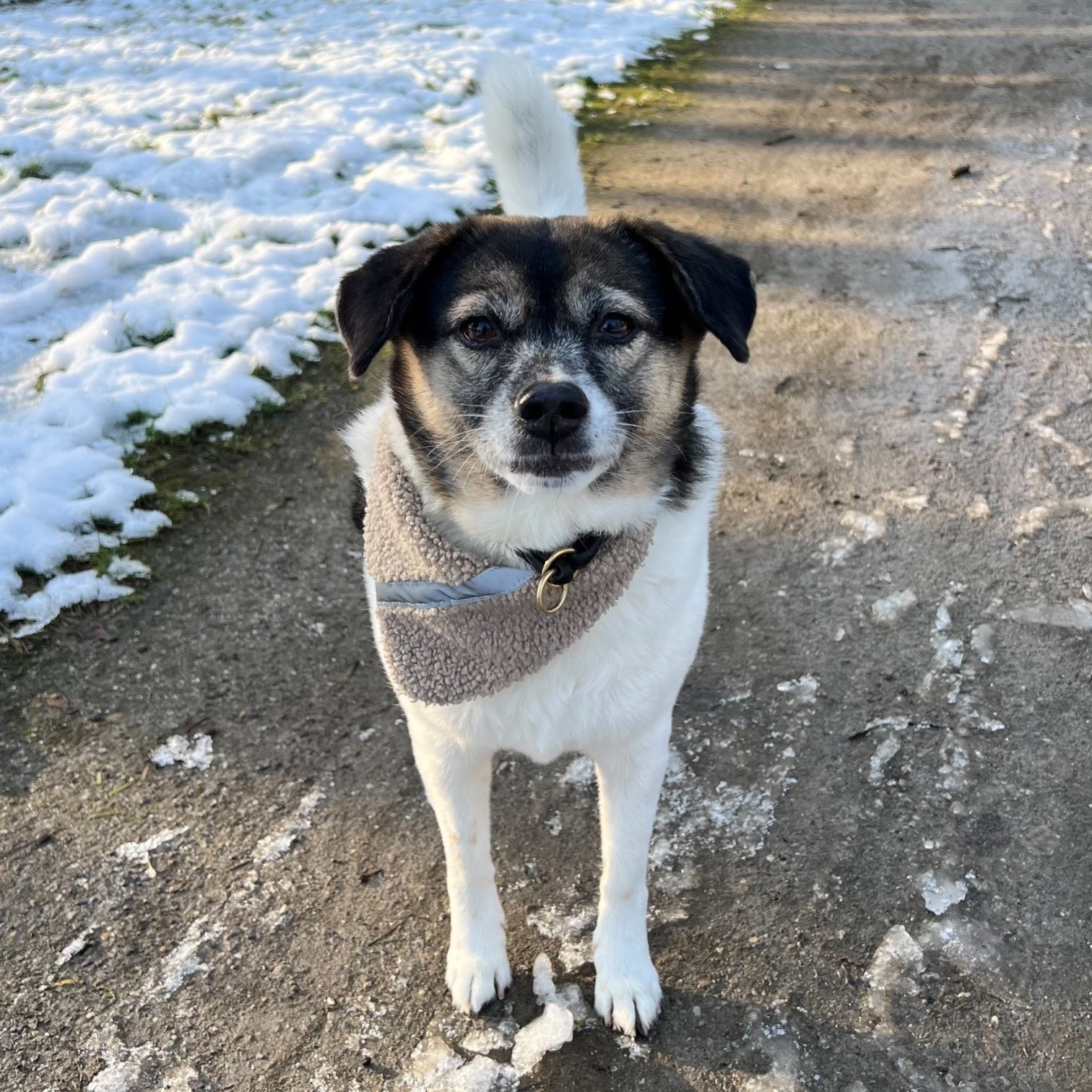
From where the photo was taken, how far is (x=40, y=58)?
7555 millimetres

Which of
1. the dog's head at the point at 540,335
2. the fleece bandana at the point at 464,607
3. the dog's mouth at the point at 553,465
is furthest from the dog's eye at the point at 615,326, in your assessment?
the fleece bandana at the point at 464,607

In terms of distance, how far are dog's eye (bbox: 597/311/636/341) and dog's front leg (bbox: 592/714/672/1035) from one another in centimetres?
93

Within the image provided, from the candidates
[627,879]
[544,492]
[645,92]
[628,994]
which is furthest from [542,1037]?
[645,92]

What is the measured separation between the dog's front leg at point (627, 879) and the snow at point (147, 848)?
1.27m

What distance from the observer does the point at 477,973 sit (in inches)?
101

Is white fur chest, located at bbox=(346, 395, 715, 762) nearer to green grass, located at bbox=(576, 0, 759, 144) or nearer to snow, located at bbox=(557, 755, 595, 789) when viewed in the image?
snow, located at bbox=(557, 755, 595, 789)

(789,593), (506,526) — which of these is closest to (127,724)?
(506,526)

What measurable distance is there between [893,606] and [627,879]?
5.16 ft

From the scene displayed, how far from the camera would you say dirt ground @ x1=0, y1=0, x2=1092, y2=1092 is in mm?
2492

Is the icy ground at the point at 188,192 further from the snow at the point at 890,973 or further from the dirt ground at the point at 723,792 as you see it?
the snow at the point at 890,973

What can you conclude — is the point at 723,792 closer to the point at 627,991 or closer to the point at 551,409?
the point at 627,991

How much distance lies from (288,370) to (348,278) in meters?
2.46

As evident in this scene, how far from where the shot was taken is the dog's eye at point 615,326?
236cm

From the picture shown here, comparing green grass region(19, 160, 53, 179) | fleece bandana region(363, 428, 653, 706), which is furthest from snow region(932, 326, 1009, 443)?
green grass region(19, 160, 53, 179)
